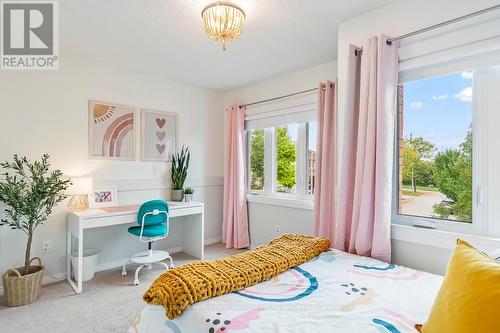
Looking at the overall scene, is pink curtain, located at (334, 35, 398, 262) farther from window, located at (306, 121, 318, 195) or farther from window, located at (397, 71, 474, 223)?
window, located at (306, 121, 318, 195)

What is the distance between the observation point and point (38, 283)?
2.39 metres

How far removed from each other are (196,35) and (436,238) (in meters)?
2.47

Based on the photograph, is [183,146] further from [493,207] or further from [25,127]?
[493,207]

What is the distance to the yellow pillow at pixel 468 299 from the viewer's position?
2.60ft

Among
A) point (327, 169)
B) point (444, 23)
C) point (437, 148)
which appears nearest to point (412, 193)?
point (437, 148)

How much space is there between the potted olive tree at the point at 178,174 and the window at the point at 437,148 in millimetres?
2603

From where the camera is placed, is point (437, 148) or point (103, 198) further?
point (103, 198)

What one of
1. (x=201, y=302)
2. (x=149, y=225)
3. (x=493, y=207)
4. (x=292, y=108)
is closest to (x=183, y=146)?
(x=149, y=225)

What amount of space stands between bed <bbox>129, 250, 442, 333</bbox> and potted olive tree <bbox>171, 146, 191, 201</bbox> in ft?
7.27

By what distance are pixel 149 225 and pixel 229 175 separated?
1.44m

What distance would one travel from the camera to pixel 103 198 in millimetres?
3088

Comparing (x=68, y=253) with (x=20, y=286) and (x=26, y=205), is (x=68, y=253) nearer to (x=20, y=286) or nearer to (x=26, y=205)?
(x=20, y=286)

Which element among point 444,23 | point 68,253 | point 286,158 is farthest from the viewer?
point 286,158

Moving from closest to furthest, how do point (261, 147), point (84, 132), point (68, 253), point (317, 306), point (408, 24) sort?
point (317, 306) → point (408, 24) → point (68, 253) → point (84, 132) → point (261, 147)
